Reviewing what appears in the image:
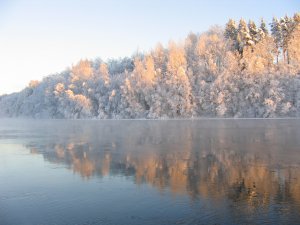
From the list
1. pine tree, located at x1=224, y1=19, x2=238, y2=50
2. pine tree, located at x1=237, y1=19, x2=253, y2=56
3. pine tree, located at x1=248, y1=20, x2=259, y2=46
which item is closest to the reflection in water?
pine tree, located at x1=237, y1=19, x2=253, y2=56

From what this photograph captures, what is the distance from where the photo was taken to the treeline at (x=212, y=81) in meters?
79.1

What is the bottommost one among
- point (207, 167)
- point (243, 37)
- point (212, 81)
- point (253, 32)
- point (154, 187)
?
point (154, 187)

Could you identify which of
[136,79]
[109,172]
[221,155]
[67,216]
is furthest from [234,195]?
[136,79]

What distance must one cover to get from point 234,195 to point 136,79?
276ft

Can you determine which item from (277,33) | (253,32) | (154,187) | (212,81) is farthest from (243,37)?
(154,187)

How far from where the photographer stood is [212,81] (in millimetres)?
87125

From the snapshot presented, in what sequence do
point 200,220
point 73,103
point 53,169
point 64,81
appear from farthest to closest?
point 64,81
point 73,103
point 53,169
point 200,220

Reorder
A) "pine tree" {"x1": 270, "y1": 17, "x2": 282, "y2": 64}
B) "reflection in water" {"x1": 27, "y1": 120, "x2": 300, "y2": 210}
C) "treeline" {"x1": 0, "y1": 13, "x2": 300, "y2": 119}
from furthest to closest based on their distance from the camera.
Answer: "pine tree" {"x1": 270, "y1": 17, "x2": 282, "y2": 64}
"treeline" {"x1": 0, "y1": 13, "x2": 300, "y2": 119}
"reflection in water" {"x1": 27, "y1": 120, "x2": 300, "y2": 210}

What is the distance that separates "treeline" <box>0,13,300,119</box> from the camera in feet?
259

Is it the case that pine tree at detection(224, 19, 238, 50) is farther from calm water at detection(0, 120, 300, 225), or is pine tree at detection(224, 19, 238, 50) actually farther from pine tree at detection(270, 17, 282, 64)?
calm water at detection(0, 120, 300, 225)

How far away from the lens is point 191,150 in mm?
25172

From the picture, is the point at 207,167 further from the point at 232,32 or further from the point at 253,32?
the point at 253,32

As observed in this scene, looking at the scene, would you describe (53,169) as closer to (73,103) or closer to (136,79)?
(136,79)

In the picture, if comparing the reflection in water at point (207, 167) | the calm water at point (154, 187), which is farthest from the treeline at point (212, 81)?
the calm water at point (154, 187)
